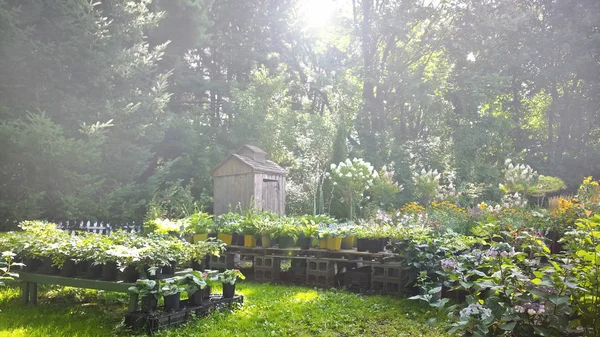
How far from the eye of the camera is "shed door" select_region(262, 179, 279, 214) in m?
10.2

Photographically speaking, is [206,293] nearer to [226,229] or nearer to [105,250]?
[105,250]

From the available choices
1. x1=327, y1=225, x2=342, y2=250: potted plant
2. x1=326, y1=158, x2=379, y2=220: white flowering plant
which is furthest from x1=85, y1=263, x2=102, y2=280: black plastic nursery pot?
x1=326, y1=158, x2=379, y2=220: white flowering plant

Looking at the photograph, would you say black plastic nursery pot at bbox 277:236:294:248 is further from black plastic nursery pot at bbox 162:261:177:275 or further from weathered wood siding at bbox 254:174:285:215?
weathered wood siding at bbox 254:174:285:215

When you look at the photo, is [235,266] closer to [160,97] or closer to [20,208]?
[20,208]

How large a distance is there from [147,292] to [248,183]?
643 centimetres

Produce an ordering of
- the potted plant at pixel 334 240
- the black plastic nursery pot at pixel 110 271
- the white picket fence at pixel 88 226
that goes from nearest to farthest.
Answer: the black plastic nursery pot at pixel 110 271
the potted plant at pixel 334 240
the white picket fence at pixel 88 226

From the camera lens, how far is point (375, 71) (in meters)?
19.6

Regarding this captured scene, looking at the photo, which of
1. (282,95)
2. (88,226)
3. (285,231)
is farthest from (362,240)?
(282,95)

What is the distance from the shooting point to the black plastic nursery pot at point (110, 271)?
3.96 meters

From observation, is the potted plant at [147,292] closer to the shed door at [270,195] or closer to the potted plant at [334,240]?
the potted plant at [334,240]

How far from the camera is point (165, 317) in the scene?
141 inches

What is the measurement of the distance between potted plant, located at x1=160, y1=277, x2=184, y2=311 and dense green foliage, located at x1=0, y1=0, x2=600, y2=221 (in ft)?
20.2

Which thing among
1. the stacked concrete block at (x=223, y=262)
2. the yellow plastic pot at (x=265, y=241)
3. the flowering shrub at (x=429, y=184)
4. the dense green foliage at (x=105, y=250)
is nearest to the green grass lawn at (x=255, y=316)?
the dense green foliage at (x=105, y=250)

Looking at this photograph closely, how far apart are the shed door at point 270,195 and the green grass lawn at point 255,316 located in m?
5.14
